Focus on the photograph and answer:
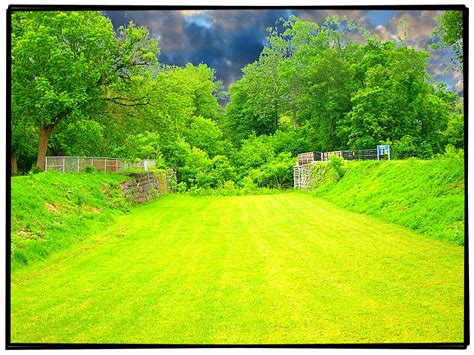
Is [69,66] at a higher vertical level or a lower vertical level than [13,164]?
higher

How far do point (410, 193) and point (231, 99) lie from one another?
14.0 feet

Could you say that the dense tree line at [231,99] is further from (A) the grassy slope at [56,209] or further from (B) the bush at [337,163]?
(B) the bush at [337,163]

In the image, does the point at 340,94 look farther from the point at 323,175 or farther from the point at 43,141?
the point at 43,141

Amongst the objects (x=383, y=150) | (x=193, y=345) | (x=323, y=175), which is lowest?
(x=193, y=345)

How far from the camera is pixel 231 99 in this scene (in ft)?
27.8

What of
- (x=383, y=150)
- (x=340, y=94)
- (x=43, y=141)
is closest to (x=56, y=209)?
(x=43, y=141)

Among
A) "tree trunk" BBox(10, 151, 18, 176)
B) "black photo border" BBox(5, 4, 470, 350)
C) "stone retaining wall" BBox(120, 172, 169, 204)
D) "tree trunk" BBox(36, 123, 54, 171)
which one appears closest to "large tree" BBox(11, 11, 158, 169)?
"tree trunk" BBox(36, 123, 54, 171)

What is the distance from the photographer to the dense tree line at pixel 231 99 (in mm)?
7660

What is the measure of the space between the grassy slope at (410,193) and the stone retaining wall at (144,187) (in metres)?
4.03

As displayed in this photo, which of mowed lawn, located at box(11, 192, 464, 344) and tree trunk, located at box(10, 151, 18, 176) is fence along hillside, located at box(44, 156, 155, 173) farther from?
mowed lawn, located at box(11, 192, 464, 344)

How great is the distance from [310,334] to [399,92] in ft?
18.6

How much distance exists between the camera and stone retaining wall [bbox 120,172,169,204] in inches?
440

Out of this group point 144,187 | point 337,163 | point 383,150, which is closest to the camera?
point 383,150

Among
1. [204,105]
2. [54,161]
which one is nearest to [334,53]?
[204,105]
